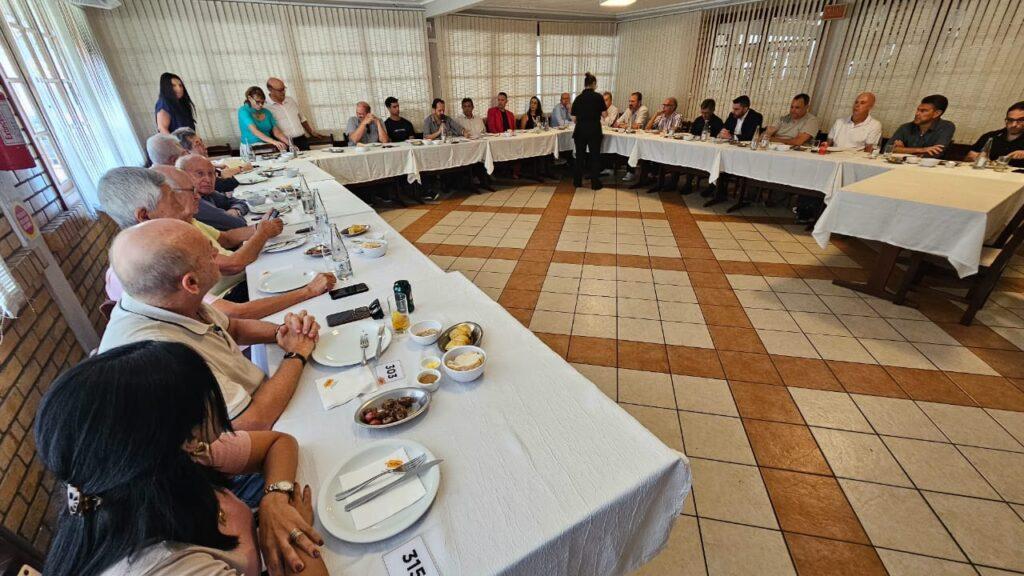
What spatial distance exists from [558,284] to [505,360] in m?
2.19

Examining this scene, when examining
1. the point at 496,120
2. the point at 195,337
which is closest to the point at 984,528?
the point at 195,337

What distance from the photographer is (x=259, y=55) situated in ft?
18.8


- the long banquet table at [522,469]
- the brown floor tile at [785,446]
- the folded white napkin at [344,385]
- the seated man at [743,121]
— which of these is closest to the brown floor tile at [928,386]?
the brown floor tile at [785,446]

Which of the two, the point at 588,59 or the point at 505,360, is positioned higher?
the point at 588,59

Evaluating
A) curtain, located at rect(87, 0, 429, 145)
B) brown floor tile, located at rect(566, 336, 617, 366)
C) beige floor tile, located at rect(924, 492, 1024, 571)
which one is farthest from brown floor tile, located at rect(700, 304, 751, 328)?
curtain, located at rect(87, 0, 429, 145)

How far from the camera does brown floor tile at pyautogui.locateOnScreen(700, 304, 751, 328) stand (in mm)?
2771

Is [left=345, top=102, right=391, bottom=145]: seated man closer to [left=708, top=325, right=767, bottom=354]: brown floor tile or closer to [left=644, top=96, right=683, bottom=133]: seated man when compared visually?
[left=644, top=96, right=683, bottom=133]: seated man

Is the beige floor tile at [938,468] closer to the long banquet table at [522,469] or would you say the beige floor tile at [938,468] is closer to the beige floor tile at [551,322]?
the long banquet table at [522,469]

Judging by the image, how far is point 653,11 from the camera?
24.0 ft

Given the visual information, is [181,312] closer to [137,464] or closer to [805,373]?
[137,464]

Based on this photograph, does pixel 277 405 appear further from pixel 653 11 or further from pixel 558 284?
pixel 653 11

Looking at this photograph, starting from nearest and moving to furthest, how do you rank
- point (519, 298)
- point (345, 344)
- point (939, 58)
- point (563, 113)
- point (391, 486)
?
point (391, 486) → point (345, 344) → point (519, 298) → point (939, 58) → point (563, 113)

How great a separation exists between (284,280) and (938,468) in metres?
2.92

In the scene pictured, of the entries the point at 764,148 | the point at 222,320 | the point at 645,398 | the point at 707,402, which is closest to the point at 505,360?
the point at 222,320
